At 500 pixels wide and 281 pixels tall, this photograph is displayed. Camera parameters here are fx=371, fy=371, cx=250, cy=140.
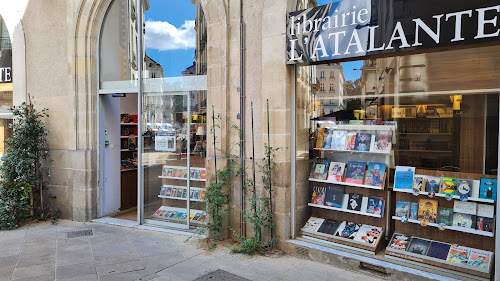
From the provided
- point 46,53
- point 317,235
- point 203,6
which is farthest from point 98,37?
point 317,235

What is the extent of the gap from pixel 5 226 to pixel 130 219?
81.7 inches

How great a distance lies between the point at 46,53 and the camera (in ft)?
23.7

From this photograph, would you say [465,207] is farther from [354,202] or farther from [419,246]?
[354,202]

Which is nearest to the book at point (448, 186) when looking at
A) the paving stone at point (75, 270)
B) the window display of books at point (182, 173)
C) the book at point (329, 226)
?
the book at point (329, 226)

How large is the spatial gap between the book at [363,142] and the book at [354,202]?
2.10 ft

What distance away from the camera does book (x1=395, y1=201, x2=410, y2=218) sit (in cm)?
468

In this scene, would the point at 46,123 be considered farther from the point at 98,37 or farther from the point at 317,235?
the point at 317,235

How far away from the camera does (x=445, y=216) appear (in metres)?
4.40

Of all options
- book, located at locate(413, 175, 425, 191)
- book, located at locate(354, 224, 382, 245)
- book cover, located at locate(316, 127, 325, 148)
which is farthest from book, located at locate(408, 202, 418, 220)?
book cover, located at locate(316, 127, 325, 148)

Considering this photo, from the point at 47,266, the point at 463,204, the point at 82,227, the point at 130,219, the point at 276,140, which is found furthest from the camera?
the point at 130,219

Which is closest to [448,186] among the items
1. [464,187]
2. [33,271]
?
[464,187]

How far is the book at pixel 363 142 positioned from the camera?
16.4ft

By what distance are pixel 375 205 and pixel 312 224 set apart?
3.02ft

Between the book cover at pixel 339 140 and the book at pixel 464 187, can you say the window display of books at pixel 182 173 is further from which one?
the book at pixel 464 187
